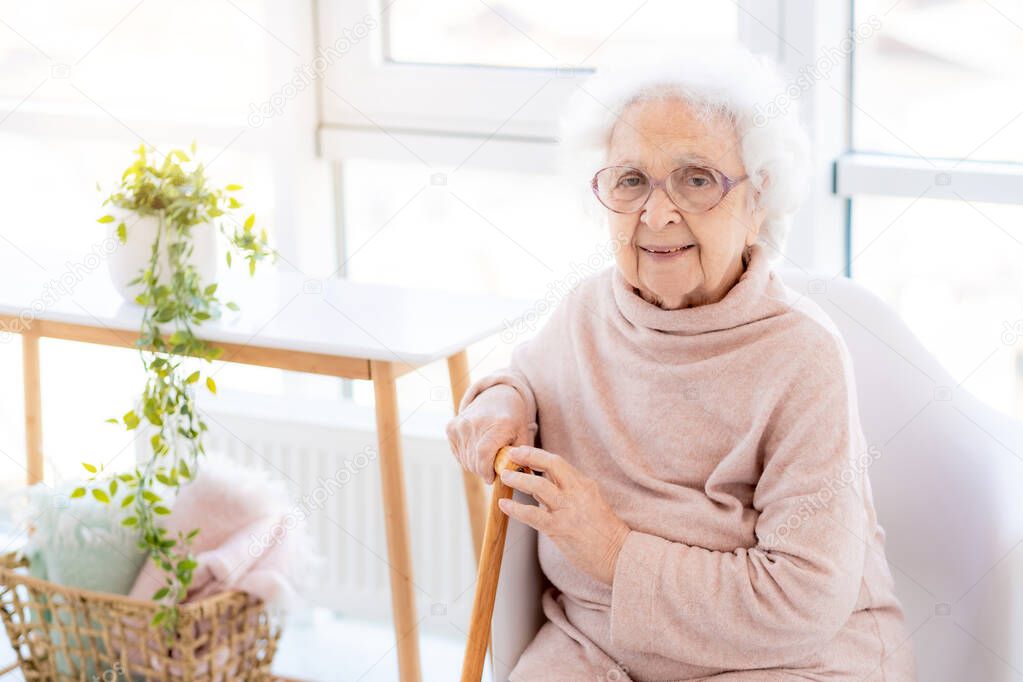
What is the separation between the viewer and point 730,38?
232 centimetres

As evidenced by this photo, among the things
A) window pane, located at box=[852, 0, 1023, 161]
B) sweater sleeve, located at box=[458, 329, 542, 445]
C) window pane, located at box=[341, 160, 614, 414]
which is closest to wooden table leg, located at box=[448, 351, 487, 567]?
window pane, located at box=[341, 160, 614, 414]

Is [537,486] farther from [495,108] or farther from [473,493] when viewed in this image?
[495,108]

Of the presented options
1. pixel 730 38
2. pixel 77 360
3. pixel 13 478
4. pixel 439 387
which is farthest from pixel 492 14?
pixel 13 478

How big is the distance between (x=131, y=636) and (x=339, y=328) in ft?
2.14

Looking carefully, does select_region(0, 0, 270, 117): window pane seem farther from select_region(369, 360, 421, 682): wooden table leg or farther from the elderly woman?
the elderly woman

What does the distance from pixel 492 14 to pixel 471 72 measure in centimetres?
12

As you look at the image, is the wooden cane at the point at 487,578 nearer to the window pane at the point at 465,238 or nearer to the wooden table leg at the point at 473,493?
the wooden table leg at the point at 473,493

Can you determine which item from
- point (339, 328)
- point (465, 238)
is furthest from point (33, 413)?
point (465, 238)

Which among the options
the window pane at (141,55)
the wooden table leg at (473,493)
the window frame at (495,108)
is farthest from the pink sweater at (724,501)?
the window pane at (141,55)

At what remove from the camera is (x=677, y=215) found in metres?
1.58

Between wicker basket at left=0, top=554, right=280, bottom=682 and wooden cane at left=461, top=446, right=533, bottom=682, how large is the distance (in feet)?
2.23

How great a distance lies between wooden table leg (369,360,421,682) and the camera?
2.05 meters

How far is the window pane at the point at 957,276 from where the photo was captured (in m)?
2.20

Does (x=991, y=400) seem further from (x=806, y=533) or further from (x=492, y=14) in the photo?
(x=492, y=14)
